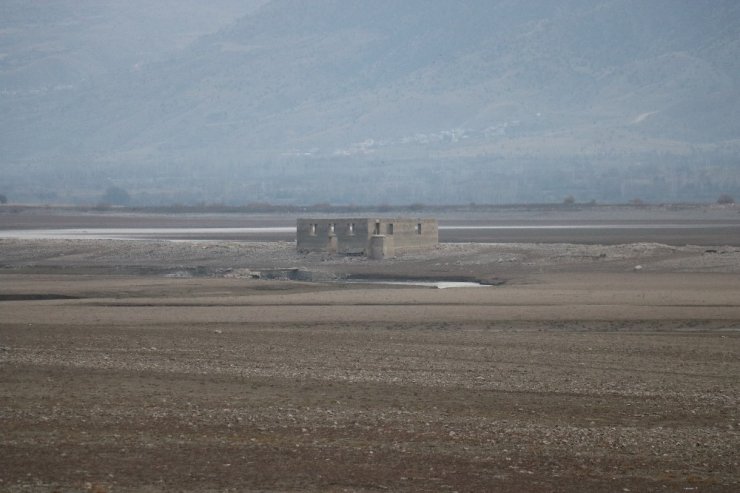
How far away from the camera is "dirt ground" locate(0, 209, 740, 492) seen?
1005cm

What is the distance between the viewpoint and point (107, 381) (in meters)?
13.7

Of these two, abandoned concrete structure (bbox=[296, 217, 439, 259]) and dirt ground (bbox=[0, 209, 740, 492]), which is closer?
dirt ground (bbox=[0, 209, 740, 492])

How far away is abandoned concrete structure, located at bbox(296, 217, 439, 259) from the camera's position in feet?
123

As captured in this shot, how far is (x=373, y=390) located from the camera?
13266mm

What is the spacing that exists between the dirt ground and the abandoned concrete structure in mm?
11213

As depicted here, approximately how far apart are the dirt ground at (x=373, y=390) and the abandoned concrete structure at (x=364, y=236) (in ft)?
36.8

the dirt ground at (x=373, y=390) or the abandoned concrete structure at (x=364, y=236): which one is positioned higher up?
the abandoned concrete structure at (x=364, y=236)

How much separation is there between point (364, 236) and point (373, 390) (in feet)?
80.6

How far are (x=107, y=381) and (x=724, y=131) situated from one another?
173381 mm

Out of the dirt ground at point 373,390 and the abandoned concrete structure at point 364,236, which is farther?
the abandoned concrete structure at point 364,236

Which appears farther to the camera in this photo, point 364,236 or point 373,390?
point 364,236

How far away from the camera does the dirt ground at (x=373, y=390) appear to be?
396 inches

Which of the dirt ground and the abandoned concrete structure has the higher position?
the abandoned concrete structure

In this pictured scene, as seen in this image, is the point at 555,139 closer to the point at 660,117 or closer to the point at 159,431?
the point at 660,117
